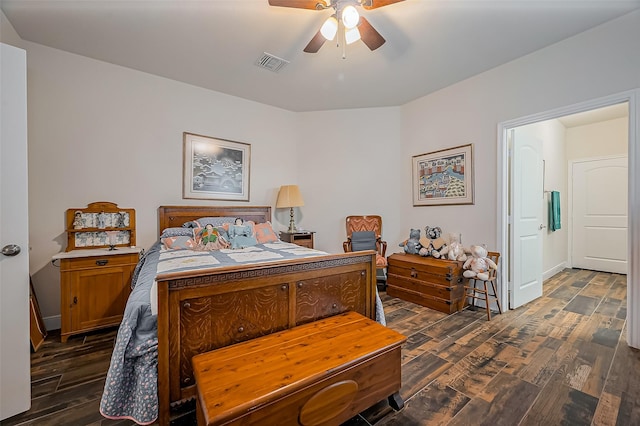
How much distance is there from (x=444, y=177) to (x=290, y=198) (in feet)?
7.20

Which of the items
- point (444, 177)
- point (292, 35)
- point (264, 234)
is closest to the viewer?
point (292, 35)

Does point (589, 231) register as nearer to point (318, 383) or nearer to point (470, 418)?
point (470, 418)

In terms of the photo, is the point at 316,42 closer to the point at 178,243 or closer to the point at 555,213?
the point at 178,243

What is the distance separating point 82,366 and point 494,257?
397cm

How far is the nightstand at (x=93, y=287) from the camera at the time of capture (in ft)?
7.48

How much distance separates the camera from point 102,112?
283cm

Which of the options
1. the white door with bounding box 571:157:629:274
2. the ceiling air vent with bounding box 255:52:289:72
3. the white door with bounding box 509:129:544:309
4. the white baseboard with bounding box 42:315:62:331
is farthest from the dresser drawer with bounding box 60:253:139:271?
the white door with bounding box 571:157:629:274

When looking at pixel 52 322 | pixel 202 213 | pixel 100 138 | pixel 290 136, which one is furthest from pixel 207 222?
pixel 290 136

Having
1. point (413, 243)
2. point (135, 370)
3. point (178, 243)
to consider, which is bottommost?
point (135, 370)

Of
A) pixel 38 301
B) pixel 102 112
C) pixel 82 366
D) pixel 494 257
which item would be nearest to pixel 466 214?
pixel 494 257

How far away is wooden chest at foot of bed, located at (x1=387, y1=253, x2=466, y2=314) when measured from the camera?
9.53 ft

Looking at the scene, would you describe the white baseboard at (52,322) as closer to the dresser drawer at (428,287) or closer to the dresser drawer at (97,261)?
the dresser drawer at (97,261)

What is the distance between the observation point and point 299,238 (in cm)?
388

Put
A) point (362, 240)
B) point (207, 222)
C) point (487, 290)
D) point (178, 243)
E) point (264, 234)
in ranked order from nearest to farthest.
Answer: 1. point (178, 243)
2. point (487, 290)
3. point (207, 222)
4. point (264, 234)
5. point (362, 240)
